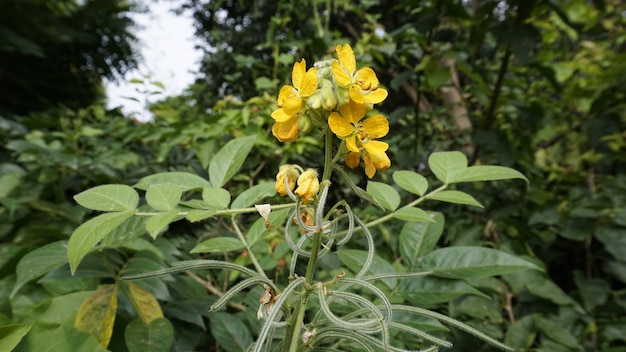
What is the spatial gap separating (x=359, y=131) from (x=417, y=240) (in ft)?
1.26

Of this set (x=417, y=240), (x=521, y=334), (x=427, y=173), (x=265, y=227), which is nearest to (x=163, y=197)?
(x=265, y=227)

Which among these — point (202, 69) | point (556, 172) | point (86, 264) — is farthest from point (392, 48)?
point (202, 69)

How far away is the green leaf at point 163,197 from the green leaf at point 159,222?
25 mm

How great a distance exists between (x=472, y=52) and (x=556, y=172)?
0.94 m

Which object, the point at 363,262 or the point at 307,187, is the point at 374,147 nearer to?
the point at 307,187

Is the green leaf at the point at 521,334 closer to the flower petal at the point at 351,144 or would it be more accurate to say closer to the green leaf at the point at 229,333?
the green leaf at the point at 229,333

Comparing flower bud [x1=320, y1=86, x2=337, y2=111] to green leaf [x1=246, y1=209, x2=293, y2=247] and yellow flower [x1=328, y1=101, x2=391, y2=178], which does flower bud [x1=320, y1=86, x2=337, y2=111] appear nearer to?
yellow flower [x1=328, y1=101, x2=391, y2=178]

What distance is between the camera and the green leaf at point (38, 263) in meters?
0.61

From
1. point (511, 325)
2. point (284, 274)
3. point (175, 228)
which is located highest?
point (175, 228)

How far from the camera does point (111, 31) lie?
397 cm

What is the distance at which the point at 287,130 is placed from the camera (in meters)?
0.52

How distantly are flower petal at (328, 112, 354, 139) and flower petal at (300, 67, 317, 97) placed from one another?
42 millimetres

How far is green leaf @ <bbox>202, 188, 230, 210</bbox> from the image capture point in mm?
552

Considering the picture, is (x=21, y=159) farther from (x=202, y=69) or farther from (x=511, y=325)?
(x=202, y=69)
